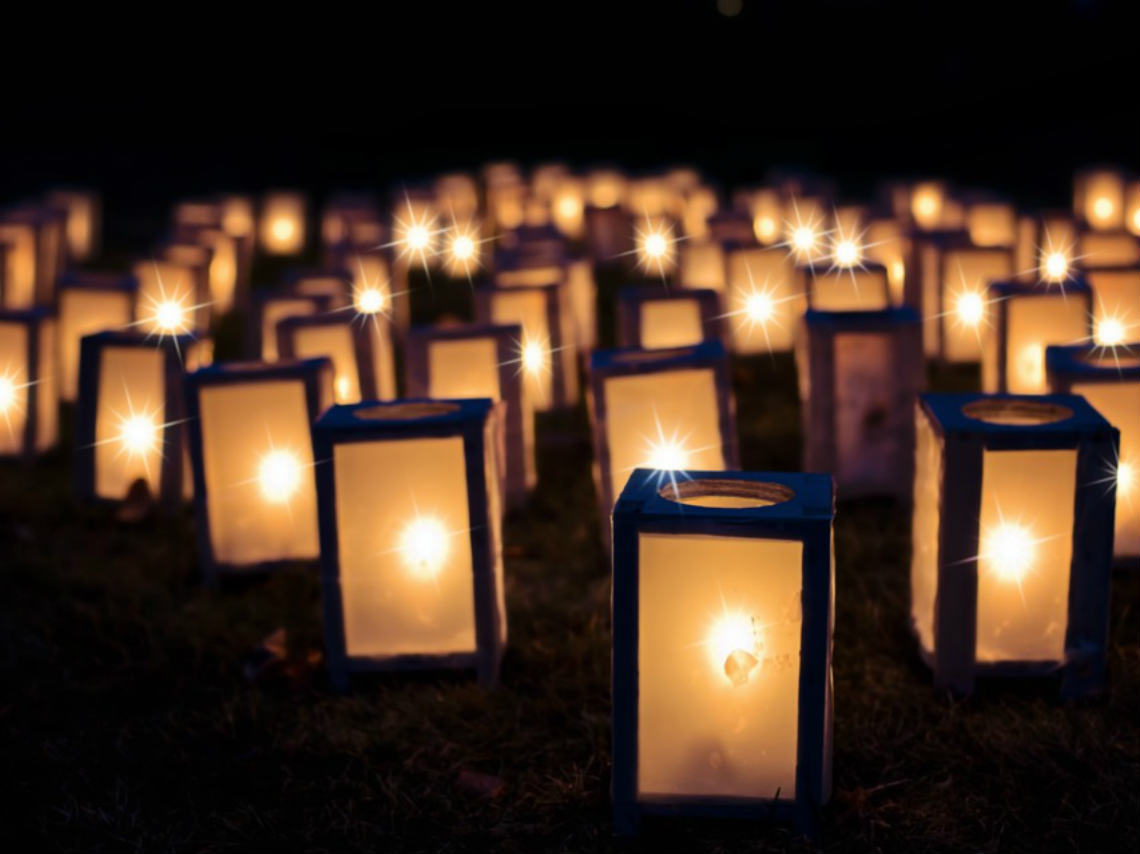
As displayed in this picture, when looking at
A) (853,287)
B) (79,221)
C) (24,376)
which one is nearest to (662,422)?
(853,287)

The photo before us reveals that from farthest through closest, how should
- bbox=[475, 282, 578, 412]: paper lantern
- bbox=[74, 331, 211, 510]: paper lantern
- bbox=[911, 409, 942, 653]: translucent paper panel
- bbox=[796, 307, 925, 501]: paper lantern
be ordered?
bbox=[475, 282, 578, 412]: paper lantern, bbox=[74, 331, 211, 510]: paper lantern, bbox=[796, 307, 925, 501]: paper lantern, bbox=[911, 409, 942, 653]: translucent paper panel

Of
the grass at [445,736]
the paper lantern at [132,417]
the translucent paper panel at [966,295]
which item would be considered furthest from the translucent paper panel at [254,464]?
the translucent paper panel at [966,295]

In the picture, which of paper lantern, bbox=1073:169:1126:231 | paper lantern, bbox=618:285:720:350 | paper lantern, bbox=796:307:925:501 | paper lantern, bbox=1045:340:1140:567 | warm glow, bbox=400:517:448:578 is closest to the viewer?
warm glow, bbox=400:517:448:578

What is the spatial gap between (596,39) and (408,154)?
16.2 feet

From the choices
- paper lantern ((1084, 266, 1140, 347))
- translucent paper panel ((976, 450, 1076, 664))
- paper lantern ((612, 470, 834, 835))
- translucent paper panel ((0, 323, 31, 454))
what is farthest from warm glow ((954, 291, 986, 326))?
translucent paper panel ((0, 323, 31, 454))

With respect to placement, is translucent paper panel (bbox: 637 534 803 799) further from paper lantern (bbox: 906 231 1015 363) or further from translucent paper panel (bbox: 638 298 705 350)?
paper lantern (bbox: 906 231 1015 363)

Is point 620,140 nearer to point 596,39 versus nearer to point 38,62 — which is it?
point 596,39

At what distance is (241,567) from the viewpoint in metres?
3.57

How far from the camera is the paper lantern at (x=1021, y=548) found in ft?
8.70

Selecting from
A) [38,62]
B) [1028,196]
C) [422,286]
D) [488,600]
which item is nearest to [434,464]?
[488,600]

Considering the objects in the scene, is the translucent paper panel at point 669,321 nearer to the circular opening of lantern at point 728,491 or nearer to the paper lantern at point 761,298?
the paper lantern at point 761,298

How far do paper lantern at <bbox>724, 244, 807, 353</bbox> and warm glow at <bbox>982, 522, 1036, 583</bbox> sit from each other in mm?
2697

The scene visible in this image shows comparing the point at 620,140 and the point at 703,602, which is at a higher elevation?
the point at 620,140

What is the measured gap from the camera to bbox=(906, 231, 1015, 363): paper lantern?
502 centimetres
